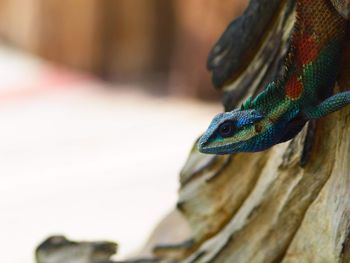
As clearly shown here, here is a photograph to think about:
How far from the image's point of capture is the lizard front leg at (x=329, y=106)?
910 millimetres

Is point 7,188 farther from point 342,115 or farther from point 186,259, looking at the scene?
point 342,115

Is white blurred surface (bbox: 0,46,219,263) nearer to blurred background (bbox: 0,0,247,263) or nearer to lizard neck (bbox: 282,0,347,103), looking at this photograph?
blurred background (bbox: 0,0,247,263)

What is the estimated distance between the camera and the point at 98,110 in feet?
14.5

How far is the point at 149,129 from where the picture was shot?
13.4 feet

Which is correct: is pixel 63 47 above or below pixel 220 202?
above

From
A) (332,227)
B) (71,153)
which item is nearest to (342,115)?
(332,227)

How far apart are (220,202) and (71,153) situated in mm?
2529

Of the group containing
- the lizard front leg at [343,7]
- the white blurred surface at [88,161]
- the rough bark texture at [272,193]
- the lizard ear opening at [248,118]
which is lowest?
the rough bark texture at [272,193]

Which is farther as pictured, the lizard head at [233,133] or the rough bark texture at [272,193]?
the rough bark texture at [272,193]

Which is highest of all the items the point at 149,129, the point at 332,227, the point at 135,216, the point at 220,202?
the point at 149,129

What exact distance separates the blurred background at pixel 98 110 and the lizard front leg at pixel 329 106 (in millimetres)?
1460

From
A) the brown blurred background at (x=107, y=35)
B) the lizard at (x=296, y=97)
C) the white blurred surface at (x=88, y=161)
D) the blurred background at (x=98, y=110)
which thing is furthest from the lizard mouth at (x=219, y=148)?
the brown blurred background at (x=107, y=35)

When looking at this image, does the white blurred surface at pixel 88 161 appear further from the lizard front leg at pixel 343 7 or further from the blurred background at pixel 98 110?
the lizard front leg at pixel 343 7

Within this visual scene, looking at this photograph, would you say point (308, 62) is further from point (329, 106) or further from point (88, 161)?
point (88, 161)
